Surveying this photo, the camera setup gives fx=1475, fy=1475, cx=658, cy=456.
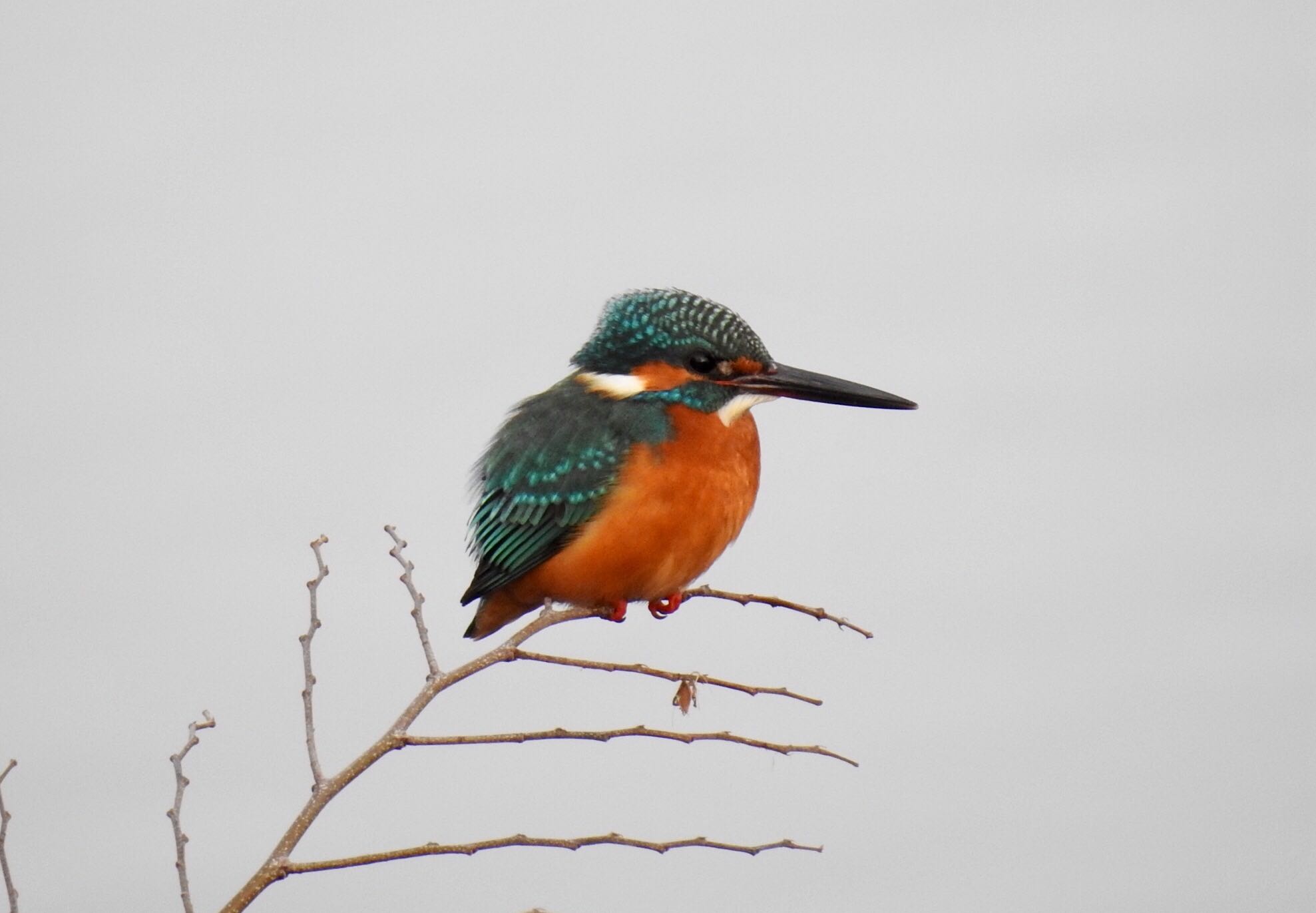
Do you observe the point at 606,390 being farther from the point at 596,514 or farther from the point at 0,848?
the point at 0,848

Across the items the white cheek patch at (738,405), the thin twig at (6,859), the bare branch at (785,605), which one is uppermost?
the white cheek patch at (738,405)

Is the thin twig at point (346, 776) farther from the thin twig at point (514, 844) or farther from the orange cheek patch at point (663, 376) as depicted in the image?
the orange cheek patch at point (663, 376)

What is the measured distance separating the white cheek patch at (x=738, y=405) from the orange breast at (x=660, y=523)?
0.01 m

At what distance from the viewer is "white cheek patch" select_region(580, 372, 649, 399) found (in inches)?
80.3

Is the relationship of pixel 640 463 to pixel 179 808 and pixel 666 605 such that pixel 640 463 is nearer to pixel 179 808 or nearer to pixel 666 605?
pixel 666 605

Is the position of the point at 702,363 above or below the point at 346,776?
above

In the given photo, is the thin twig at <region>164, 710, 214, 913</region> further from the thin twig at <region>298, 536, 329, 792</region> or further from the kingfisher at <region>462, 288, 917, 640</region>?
the kingfisher at <region>462, 288, 917, 640</region>

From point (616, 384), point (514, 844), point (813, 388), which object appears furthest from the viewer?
point (616, 384)

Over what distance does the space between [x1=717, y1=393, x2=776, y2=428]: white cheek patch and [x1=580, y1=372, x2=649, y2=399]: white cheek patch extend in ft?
0.37

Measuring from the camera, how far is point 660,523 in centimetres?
197

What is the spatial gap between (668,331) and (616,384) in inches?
4.8

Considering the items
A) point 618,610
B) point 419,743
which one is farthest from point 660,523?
point 419,743

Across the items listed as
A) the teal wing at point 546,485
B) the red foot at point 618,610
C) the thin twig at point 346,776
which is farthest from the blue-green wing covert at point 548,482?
the thin twig at point 346,776

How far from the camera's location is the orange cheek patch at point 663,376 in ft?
6.62
